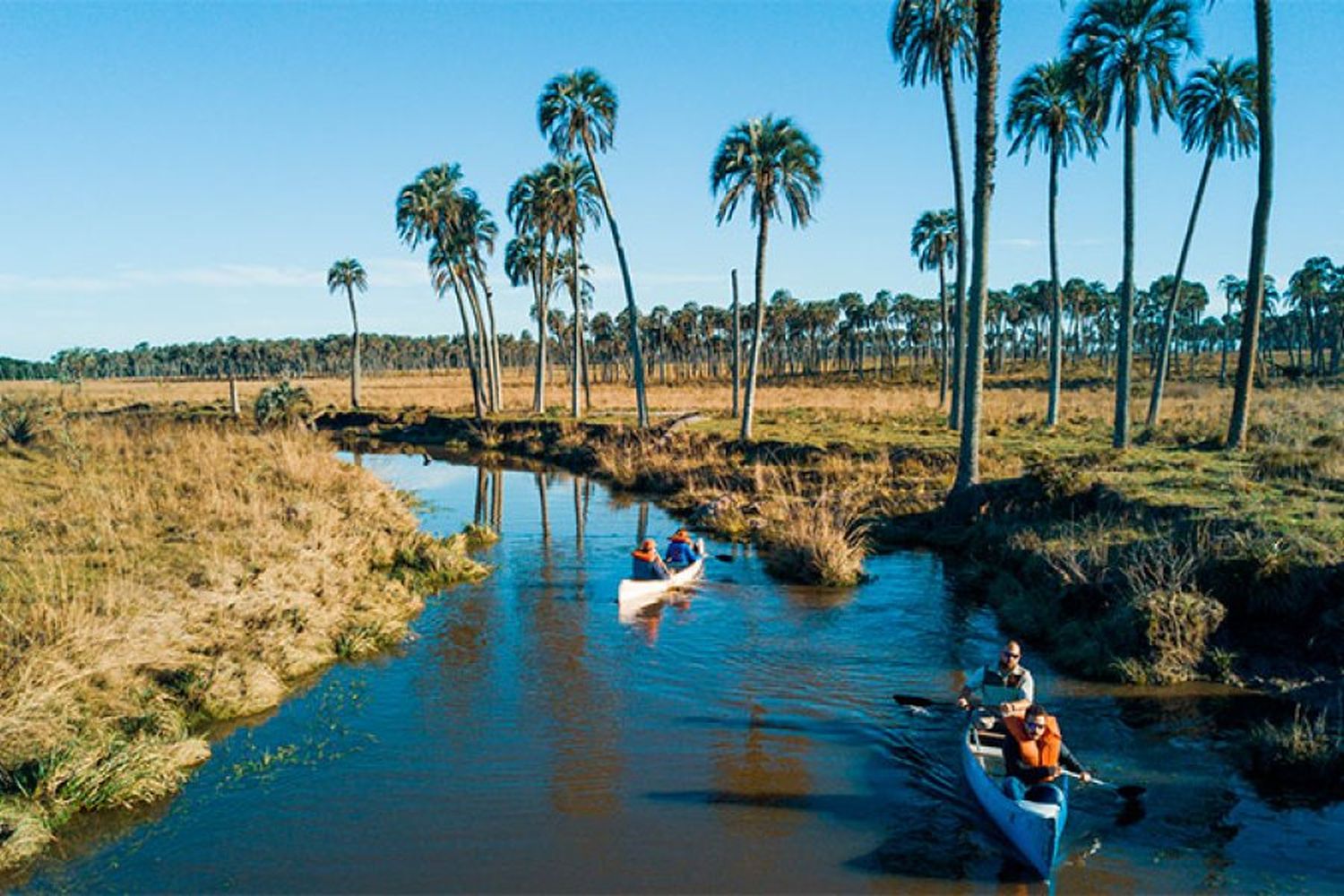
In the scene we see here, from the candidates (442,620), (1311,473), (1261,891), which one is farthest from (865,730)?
(1311,473)

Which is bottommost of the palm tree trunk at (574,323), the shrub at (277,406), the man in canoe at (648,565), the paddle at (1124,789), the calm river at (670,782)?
the calm river at (670,782)

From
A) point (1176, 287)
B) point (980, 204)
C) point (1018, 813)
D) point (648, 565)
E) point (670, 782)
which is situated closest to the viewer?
point (1018, 813)

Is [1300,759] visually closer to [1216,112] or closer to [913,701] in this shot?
[913,701]

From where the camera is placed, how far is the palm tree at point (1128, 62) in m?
25.9

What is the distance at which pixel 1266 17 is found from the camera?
20344mm

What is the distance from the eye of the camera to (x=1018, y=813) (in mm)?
8430

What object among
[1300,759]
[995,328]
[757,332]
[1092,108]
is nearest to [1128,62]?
[1092,108]

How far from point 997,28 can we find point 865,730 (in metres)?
16.0

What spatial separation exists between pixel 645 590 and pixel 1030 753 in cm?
952

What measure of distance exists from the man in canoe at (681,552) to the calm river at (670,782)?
2917 mm

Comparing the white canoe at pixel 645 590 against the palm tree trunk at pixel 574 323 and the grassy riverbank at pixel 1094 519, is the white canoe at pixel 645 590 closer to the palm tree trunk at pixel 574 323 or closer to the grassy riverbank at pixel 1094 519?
the grassy riverbank at pixel 1094 519

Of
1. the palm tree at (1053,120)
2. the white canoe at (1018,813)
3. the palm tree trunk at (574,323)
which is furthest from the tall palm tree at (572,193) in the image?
the white canoe at (1018,813)

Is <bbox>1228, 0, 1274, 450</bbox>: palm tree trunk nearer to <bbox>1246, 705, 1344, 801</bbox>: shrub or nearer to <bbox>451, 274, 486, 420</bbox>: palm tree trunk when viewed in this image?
<bbox>1246, 705, 1344, 801</bbox>: shrub

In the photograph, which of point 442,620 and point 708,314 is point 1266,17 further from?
point 708,314
